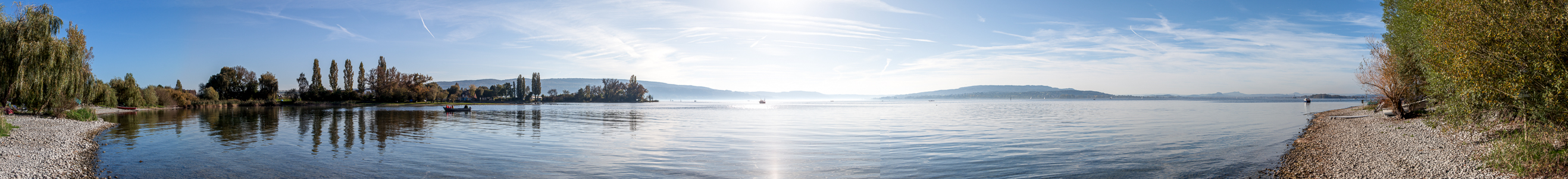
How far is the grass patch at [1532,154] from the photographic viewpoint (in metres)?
10.0

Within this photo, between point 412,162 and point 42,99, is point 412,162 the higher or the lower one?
the lower one

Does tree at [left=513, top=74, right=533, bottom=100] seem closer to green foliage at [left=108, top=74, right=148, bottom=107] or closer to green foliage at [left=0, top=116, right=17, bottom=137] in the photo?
green foliage at [left=108, top=74, right=148, bottom=107]

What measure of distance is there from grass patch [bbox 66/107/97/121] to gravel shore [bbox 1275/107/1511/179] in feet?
141

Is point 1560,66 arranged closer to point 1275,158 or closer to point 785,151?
point 1275,158

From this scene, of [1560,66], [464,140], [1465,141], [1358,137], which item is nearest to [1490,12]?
[1560,66]

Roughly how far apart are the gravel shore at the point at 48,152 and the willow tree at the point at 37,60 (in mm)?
1188

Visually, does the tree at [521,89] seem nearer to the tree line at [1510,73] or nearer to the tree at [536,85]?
the tree at [536,85]

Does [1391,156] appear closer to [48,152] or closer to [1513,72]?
[1513,72]

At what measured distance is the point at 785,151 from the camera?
18844 millimetres

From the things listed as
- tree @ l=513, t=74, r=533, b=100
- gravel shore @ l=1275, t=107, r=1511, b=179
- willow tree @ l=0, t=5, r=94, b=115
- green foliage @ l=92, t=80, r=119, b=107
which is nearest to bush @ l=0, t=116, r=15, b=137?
willow tree @ l=0, t=5, r=94, b=115

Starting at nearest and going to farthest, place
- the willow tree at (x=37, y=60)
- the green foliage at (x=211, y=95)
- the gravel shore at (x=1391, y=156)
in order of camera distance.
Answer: the gravel shore at (x=1391, y=156) → the willow tree at (x=37, y=60) → the green foliage at (x=211, y=95)

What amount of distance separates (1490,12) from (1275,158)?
5575 millimetres

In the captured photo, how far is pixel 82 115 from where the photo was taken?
31.4 m

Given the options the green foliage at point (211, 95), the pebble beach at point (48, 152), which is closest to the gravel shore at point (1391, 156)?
the pebble beach at point (48, 152)
